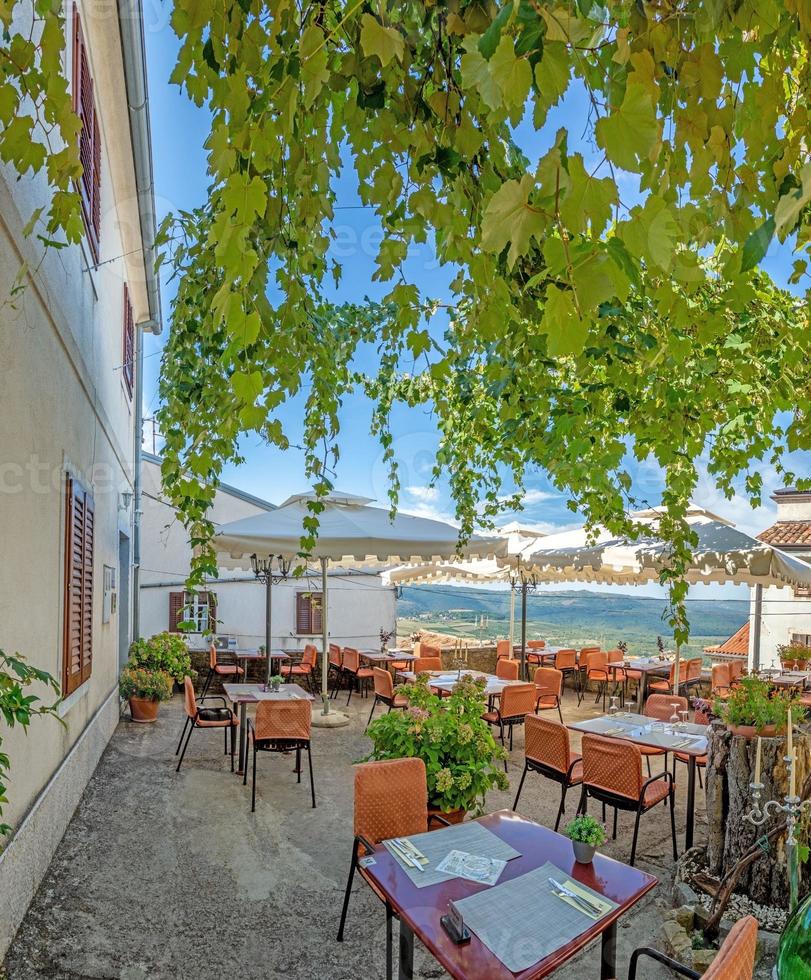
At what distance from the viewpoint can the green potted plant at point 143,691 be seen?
831 centimetres

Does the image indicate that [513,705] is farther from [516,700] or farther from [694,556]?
[694,556]

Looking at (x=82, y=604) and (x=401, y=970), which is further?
(x=82, y=604)

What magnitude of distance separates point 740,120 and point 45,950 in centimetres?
427

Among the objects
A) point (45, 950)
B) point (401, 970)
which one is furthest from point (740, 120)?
point (45, 950)

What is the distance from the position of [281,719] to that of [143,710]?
340 cm

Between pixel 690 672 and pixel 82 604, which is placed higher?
pixel 82 604

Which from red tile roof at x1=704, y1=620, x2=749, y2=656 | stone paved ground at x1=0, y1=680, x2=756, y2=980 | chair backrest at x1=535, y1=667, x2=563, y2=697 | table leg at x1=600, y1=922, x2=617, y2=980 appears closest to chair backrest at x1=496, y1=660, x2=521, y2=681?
chair backrest at x1=535, y1=667, x2=563, y2=697

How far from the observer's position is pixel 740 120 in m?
1.49

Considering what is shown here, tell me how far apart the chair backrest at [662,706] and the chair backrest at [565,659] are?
14.9 feet

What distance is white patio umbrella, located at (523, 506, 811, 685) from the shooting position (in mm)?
6891

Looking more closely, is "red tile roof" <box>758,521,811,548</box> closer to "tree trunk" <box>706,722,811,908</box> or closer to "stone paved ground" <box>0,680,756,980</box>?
"stone paved ground" <box>0,680,756,980</box>

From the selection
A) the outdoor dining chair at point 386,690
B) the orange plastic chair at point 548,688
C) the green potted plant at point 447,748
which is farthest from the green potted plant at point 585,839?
the orange plastic chair at point 548,688

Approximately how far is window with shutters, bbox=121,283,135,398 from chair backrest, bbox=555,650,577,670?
7.97m

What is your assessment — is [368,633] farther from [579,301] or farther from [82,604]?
[579,301]
